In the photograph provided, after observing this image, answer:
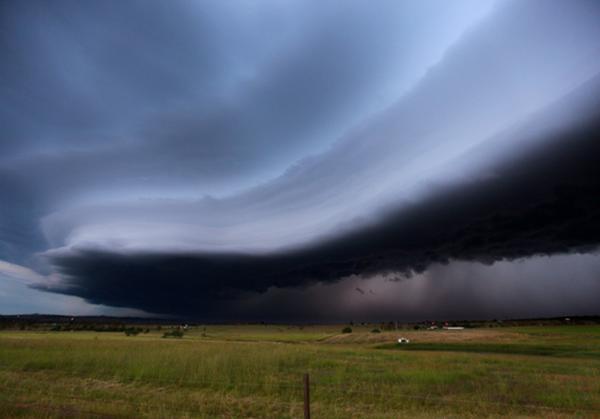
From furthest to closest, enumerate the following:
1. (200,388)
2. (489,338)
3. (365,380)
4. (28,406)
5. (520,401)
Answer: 1. (489,338)
2. (365,380)
3. (200,388)
4. (520,401)
5. (28,406)

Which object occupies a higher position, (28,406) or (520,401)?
(28,406)

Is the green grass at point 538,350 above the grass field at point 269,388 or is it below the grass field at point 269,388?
below

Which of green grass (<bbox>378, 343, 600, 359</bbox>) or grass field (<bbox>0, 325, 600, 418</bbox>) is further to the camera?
green grass (<bbox>378, 343, 600, 359</bbox>)

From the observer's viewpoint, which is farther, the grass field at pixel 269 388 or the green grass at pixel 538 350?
the green grass at pixel 538 350

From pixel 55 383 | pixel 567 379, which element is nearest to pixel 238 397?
pixel 55 383

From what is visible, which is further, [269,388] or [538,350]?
[538,350]

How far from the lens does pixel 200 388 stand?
2234 centimetres

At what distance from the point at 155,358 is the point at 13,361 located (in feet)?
39.3

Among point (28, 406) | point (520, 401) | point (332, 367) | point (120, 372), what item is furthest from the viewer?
point (332, 367)

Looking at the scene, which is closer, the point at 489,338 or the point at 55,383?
the point at 55,383

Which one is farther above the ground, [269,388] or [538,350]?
[269,388]

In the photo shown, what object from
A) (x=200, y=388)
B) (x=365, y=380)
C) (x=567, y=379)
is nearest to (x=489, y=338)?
(x=567, y=379)

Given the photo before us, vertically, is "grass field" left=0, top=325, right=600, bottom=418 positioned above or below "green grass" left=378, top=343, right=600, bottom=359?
above

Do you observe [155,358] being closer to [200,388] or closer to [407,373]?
[200,388]
